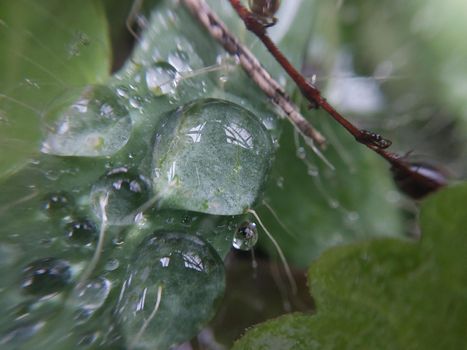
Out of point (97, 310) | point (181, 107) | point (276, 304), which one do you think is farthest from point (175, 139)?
point (276, 304)

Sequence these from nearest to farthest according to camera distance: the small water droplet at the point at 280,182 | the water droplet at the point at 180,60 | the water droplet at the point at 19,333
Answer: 1. the water droplet at the point at 19,333
2. the water droplet at the point at 180,60
3. the small water droplet at the point at 280,182

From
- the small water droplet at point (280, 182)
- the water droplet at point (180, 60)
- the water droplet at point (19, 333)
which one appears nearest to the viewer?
the water droplet at point (19, 333)

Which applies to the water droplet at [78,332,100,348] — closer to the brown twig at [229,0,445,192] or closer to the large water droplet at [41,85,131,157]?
the large water droplet at [41,85,131,157]

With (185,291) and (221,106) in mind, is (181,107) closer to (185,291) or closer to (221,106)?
(221,106)

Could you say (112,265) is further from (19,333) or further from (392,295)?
(392,295)

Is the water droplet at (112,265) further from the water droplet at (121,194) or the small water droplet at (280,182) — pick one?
the small water droplet at (280,182)

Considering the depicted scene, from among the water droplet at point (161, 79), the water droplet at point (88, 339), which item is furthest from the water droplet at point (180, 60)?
the water droplet at point (88, 339)

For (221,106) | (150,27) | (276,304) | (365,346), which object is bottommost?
(365,346)
